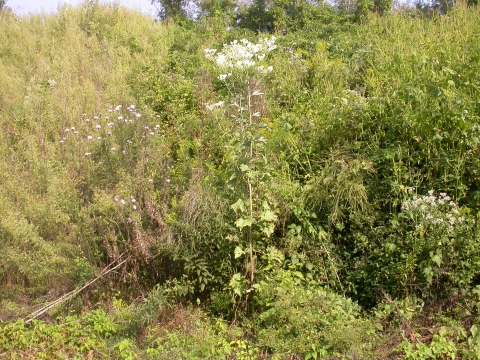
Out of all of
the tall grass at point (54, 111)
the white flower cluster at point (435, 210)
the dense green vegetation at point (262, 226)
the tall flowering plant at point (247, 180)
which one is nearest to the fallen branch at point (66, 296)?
the dense green vegetation at point (262, 226)

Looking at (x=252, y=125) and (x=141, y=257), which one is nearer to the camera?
(x=252, y=125)

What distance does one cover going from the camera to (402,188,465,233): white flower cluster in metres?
4.43

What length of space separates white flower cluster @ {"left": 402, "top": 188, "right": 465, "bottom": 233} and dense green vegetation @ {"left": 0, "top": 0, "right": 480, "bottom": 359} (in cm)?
2

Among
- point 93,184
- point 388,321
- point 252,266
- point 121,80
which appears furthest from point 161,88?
point 388,321

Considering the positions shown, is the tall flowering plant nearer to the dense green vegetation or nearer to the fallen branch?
the dense green vegetation

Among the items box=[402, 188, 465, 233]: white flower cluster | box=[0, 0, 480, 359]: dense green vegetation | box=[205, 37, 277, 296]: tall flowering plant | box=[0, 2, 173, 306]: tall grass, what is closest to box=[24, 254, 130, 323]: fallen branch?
box=[0, 0, 480, 359]: dense green vegetation

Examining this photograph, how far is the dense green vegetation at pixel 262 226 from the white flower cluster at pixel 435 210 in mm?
22

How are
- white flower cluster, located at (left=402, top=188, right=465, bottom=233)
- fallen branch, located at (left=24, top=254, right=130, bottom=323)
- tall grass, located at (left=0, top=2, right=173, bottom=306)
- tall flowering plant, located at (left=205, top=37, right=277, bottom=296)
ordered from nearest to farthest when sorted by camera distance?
white flower cluster, located at (left=402, top=188, right=465, bottom=233) < tall flowering plant, located at (left=205, top=37, right=277, bottom=296) < fallen branch, located at (left=24, top=254, right=130, bottom=323) < tall grass, located at (left=0, top=2, right=173, bottom=306)

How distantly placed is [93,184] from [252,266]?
2449mm

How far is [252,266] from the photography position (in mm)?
4746

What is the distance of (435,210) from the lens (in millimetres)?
4547

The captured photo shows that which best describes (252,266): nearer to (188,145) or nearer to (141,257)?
(141,257)

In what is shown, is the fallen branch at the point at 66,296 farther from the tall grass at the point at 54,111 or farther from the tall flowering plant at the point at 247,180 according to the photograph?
the tall flowering plant at the point at 247,180

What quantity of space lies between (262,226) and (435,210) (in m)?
1.72
